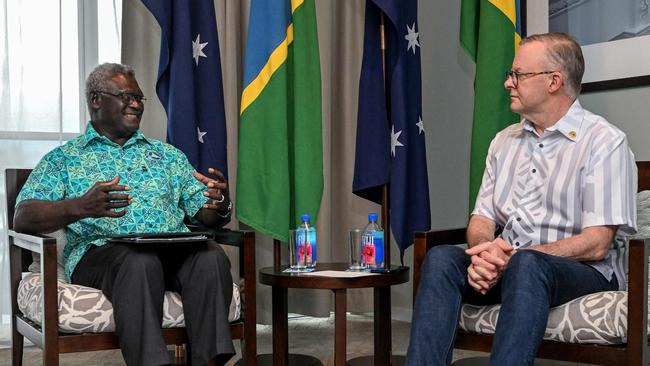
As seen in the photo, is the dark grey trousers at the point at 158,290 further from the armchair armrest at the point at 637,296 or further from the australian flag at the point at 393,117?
the armchair armrest at the point at 637,296

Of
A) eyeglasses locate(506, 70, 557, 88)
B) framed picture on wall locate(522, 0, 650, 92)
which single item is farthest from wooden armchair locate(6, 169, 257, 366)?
framed picture on wall locate(522, 0, 650, 92)

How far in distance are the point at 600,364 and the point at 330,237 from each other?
2.20m

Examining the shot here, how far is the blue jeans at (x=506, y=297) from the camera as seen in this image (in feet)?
6.50

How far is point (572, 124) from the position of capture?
2.42 meters

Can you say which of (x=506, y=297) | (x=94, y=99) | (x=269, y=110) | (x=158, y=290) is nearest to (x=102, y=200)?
(x=158, y=290)

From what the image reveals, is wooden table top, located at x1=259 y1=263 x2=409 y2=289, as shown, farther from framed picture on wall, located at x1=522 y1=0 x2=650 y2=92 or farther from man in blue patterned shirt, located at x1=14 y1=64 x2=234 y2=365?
framed picture on wall, located at x1=522 y1=0 x2=650 y2=92

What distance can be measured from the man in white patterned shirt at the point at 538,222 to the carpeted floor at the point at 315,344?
1009 millimetres

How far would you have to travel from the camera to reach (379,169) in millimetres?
3395

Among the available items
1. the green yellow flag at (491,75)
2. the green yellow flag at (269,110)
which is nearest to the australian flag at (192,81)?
the green yellow flag at (269,110)

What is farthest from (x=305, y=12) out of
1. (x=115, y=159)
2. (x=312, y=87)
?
(x=115, y=159)

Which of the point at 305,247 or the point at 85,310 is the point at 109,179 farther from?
the point at 305,247

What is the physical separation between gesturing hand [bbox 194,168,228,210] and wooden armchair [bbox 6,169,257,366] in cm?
10

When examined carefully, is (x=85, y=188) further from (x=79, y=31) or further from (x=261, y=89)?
(x=79, y=31)

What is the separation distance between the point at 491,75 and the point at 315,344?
144 centimetres
